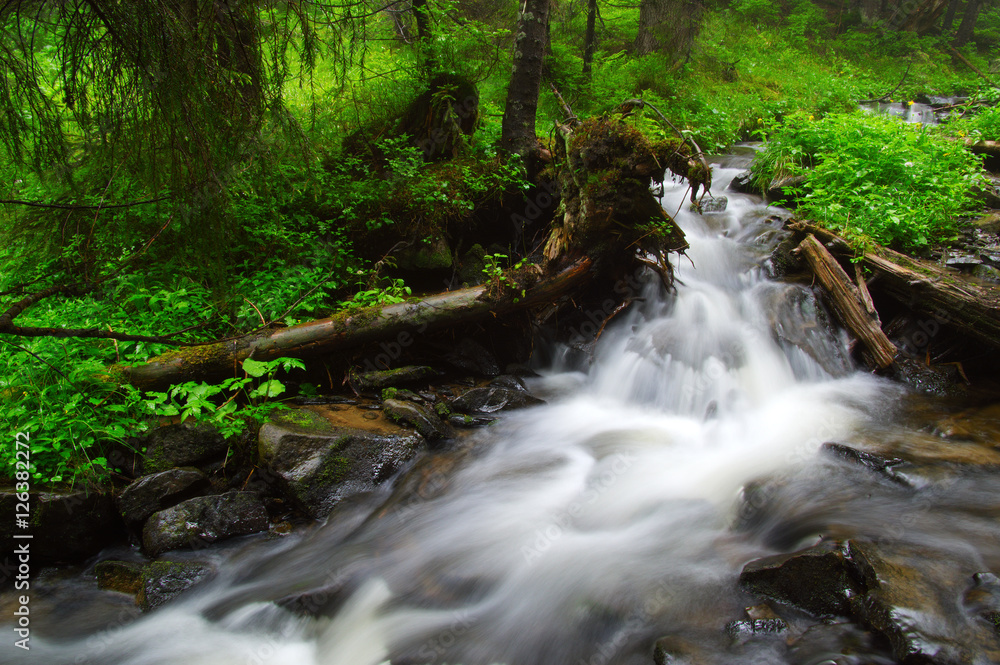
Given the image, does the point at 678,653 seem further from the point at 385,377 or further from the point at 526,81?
the point at 526,81

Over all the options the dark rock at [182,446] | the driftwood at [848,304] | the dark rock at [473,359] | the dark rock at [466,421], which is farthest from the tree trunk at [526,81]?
the dark rock at [182,446]

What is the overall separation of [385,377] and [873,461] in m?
4.22

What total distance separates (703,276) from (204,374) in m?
5.88

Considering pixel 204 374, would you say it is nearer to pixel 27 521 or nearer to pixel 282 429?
pixel 282 429

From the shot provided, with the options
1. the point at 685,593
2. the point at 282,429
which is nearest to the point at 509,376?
the point at 282,429

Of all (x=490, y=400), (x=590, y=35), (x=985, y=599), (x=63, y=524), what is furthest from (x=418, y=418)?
(x=590, y=35)

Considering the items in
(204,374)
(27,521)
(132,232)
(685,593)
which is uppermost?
(132,232)

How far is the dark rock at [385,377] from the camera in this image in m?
5.04

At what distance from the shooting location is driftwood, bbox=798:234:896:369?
5430 mm

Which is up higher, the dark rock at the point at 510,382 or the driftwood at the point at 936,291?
the driftwood at the point at 936,291

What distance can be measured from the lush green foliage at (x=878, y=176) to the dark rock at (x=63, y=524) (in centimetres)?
775

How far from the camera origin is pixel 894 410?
16.1 feet

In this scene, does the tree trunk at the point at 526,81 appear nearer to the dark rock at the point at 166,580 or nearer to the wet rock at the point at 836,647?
the dark rock at the point at 166,580

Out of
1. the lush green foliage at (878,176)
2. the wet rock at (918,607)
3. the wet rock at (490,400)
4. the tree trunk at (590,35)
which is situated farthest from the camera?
the tree trunk at (590,35)
